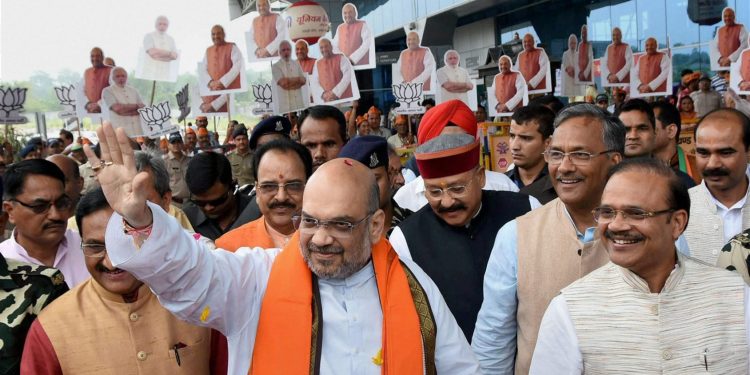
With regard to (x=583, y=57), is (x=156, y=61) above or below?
above

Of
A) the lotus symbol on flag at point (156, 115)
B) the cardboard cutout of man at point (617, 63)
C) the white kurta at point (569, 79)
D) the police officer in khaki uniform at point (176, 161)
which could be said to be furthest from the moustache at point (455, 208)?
→ the cardboard cutout of man at point (617, 63)

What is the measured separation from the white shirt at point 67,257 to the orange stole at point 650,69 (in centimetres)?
756

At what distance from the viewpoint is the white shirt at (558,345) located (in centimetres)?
226

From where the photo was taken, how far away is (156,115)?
290 inches

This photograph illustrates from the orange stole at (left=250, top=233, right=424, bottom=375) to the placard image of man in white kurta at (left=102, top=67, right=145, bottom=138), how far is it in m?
5.87

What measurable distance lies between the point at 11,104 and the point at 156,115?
1780 mm

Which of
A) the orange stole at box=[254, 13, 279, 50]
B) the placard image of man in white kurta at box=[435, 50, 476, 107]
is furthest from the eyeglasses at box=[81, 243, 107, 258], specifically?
the placard image of man in white kurta at box=[435, 50, 476, 107]

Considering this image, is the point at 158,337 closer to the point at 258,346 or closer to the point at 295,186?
the point at 258,346

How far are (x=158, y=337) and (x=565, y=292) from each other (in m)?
1.35

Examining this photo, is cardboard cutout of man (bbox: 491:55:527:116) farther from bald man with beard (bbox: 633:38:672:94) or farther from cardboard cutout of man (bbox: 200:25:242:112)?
cardboard cutout of man (bbox: 200:25:242:112)

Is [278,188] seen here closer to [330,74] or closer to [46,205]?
[46,205]

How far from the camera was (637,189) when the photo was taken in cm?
226

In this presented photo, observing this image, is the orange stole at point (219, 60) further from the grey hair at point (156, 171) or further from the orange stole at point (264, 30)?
the grey hair at point (156, 171)

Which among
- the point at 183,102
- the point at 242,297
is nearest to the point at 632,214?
the point at 242,297
